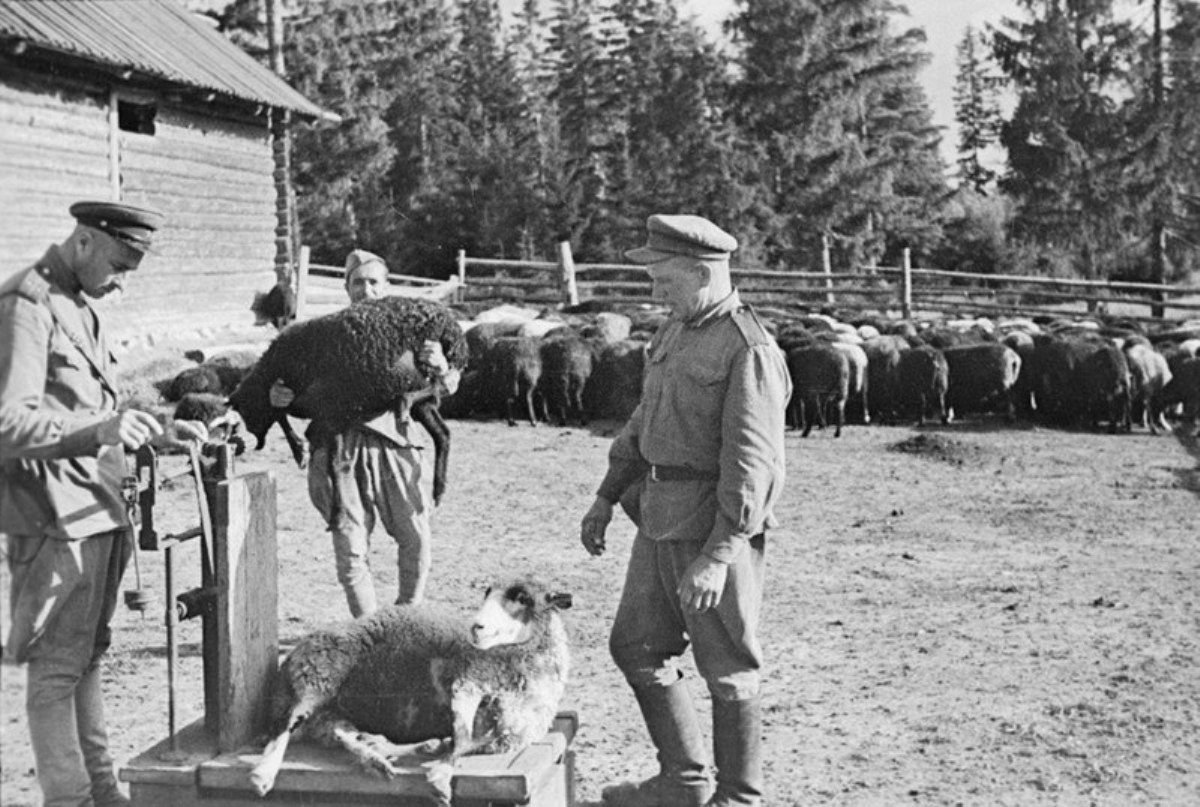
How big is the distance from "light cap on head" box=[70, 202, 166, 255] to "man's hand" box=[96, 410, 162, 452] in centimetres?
48

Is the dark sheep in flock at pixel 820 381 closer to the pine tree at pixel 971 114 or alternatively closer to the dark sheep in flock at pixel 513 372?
the dark sheep in flock at pixel 513 372

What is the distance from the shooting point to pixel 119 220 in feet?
11.5

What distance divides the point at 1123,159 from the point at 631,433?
37.3 metres

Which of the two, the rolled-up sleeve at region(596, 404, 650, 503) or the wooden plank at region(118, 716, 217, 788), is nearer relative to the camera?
the wooden plank at region(118, 716, 217, 788)

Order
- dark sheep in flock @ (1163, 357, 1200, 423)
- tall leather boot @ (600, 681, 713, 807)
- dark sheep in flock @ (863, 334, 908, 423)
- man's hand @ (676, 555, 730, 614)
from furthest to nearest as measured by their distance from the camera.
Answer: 1. dark sheep in flock @ (863, 334, 908, 423)
2. dark sheep in flock @ (1163, 357, 1200, 423)
3. tall leather boot @ (600, 681, 713, 807)
4. man's hand @ (676, 555, 730, 614)

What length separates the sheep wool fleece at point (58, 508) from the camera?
10.9ft

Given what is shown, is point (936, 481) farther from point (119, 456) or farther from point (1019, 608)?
point (119, 456)

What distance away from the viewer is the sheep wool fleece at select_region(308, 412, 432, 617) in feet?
18.3

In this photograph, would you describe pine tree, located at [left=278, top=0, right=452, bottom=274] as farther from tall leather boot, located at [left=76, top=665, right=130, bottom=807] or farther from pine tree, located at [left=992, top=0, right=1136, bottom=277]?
tall leather boot, located at [left=76, top=665, right=130, bottom=807]

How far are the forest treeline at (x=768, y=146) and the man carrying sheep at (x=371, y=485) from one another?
2777cm

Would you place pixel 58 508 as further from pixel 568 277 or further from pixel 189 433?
pixel 568 277

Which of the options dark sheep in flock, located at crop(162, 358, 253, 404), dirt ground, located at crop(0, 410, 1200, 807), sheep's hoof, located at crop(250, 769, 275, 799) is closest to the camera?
sheep's hoof, located at crop(250, 769, 275, 799)

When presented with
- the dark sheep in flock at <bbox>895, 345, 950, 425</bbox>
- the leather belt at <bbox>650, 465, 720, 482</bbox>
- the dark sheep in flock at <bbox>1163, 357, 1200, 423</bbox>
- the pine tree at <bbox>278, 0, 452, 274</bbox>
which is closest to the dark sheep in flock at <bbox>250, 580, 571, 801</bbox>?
the leather belt at <bbox>650, 465, 720, 482</bbox>

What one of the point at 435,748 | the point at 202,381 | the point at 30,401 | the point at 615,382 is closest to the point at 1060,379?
the point at 615,382
